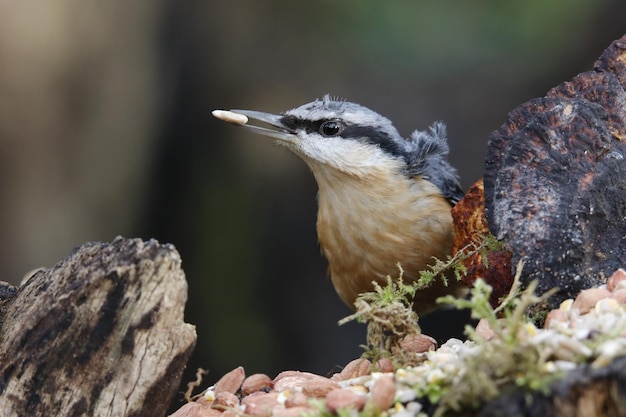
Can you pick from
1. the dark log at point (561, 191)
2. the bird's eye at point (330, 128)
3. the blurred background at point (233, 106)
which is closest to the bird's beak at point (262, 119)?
the bird's eye at point (330, 128)

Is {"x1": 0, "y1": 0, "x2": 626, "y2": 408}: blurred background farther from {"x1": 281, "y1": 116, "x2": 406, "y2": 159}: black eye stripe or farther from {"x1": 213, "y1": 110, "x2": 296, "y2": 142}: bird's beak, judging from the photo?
{"x1": 213, "y1": 110, "x2": 296, "y2": 142}: bird's beak

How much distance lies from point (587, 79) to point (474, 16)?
2570mm

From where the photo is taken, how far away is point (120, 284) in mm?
1791

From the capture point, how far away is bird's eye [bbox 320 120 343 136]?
9.41 feet

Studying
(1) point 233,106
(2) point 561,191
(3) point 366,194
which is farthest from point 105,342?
(1) point 233,106

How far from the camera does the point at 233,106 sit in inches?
199

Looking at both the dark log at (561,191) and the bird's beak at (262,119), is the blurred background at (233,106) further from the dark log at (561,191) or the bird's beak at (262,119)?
the dark log at (561,191)

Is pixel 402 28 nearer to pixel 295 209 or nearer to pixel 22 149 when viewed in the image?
pixel 295 209

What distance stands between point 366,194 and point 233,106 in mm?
2362

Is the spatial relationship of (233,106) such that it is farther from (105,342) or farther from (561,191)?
(105,342)

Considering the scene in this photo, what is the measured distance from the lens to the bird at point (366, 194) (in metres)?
2.81

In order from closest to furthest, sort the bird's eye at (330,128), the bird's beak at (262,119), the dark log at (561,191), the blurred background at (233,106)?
the dark log at (561,191), the bird's beak at (262,119), the bird's eye at (330,128), the blurred background at (233,106)

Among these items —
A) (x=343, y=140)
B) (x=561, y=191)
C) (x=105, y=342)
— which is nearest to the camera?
(x=105, y=342)

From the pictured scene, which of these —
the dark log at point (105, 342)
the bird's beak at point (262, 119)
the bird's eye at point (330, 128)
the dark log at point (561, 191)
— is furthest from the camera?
the bird's eye at point (330, 128)
